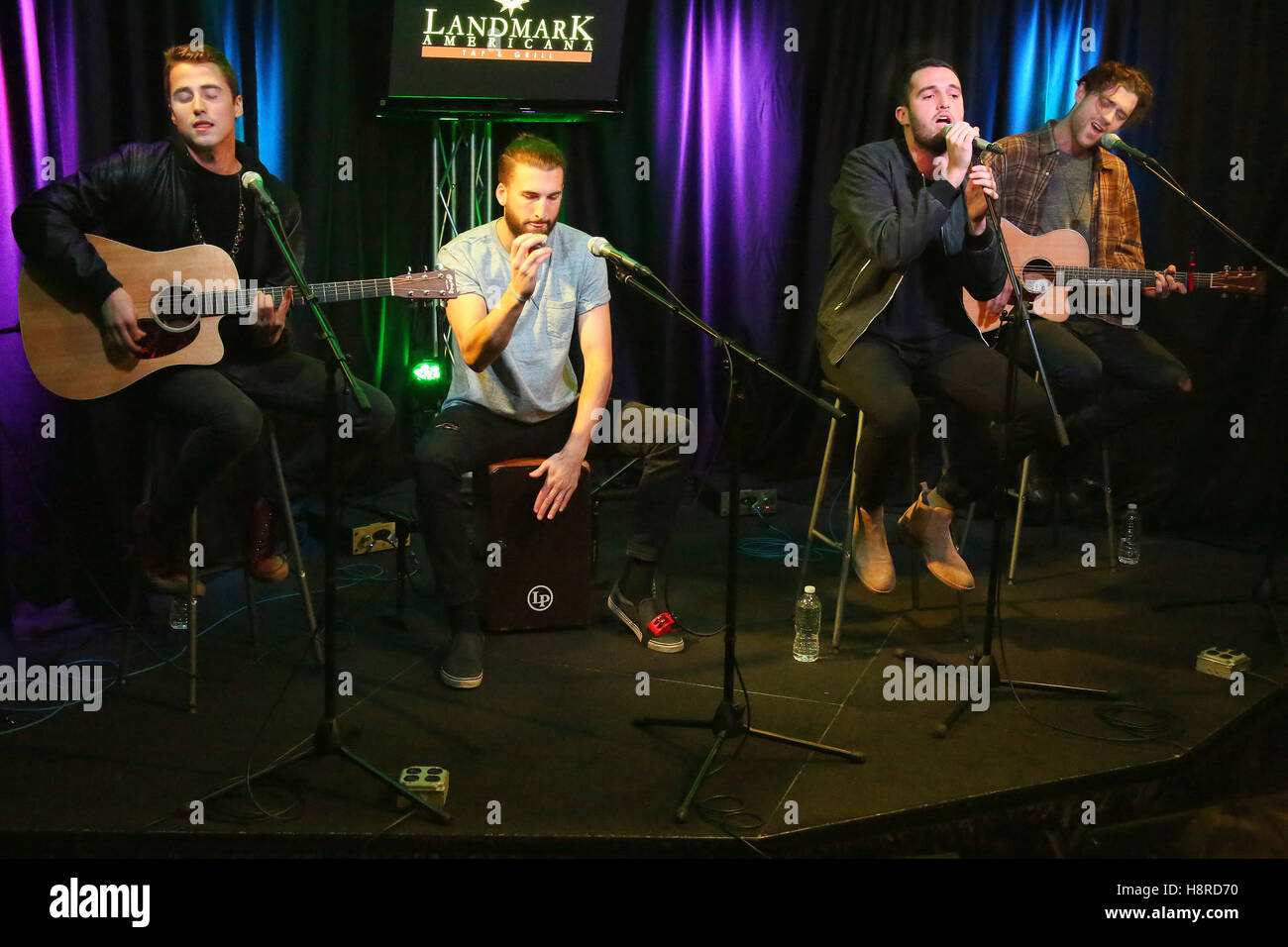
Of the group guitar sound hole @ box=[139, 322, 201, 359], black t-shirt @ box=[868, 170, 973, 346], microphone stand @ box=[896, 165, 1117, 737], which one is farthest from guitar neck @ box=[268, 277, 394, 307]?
microphone stand @ box=[896, 165, 1117, 737]

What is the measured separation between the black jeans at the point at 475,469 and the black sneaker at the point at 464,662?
105 millimetres

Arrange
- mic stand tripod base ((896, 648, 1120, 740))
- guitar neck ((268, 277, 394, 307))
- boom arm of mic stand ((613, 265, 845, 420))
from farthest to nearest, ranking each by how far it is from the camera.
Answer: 1. guitar neck ((268, 277, 394, 307))
2. mic stand tripod base ((896, 648, 1120, 740))
3. boom arm of mic stand ((613, 265, 845, 420))

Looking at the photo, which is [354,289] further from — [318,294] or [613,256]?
[613,256]

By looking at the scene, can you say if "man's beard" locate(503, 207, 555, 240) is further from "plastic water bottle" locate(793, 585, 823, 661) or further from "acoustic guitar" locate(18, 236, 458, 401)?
"plastic water bottle" locate(793, 585, 823, 661)

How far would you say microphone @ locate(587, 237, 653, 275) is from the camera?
7.72 feet

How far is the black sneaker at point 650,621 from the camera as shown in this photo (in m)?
3.41

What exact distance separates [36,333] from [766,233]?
3410mm

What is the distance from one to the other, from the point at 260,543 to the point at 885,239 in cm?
202

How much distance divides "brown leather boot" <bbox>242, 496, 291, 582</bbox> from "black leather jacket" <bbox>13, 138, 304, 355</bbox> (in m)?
0.47

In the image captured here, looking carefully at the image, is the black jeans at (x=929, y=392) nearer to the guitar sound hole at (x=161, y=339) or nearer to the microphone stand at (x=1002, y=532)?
the microphone stand at (x=1002, y=532)

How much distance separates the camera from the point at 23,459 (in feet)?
11.3

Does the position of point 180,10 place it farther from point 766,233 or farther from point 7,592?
point 766,233

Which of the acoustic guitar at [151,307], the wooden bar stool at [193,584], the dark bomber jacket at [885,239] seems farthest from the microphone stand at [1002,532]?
the wooden bar stool at [193,584]

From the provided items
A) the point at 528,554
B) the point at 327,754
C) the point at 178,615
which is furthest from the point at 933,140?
the point at 178,615
